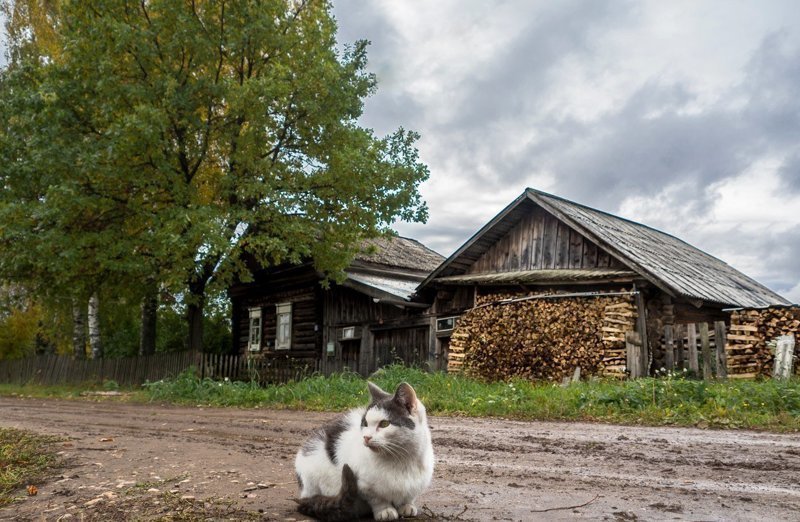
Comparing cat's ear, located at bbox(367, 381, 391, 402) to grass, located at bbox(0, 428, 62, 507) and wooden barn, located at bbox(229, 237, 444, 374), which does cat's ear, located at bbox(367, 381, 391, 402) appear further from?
wooden barn, located at bbox(229, 237, 444, 374)

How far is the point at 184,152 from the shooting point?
19281mm

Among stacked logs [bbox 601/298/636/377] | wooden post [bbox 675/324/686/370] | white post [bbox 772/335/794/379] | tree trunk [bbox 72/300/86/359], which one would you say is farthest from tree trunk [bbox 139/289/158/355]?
white post [bbox 772/335/794/379]

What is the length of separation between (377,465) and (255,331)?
2387 cm

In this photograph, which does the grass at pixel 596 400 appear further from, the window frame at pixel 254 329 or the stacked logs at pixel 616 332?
the window frame at pixel 254 329

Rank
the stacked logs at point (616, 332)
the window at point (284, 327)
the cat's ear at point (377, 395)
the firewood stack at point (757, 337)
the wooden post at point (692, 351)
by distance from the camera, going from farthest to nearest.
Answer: the window at point (284, 327)
the stacked logs at point (616, 332)
the firewood stack at point (757, 337)
the wooden post at point (692, 351)
the cat's ear at point (377, 395)

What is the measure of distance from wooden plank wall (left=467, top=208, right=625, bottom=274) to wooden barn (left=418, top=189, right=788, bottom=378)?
0.03 meters

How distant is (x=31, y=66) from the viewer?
1923cm

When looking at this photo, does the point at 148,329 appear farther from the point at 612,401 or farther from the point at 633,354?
the point at 612,401

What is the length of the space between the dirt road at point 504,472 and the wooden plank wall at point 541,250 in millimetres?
8475

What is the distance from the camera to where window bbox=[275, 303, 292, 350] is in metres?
24.7

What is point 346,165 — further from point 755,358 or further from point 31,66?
point 755,358

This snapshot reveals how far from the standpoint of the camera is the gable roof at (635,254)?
608 inches

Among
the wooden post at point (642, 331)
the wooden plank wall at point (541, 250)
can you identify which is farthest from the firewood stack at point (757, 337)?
the wooden plank wall at point (541, 250)

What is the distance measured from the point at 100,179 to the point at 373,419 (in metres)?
17.8
